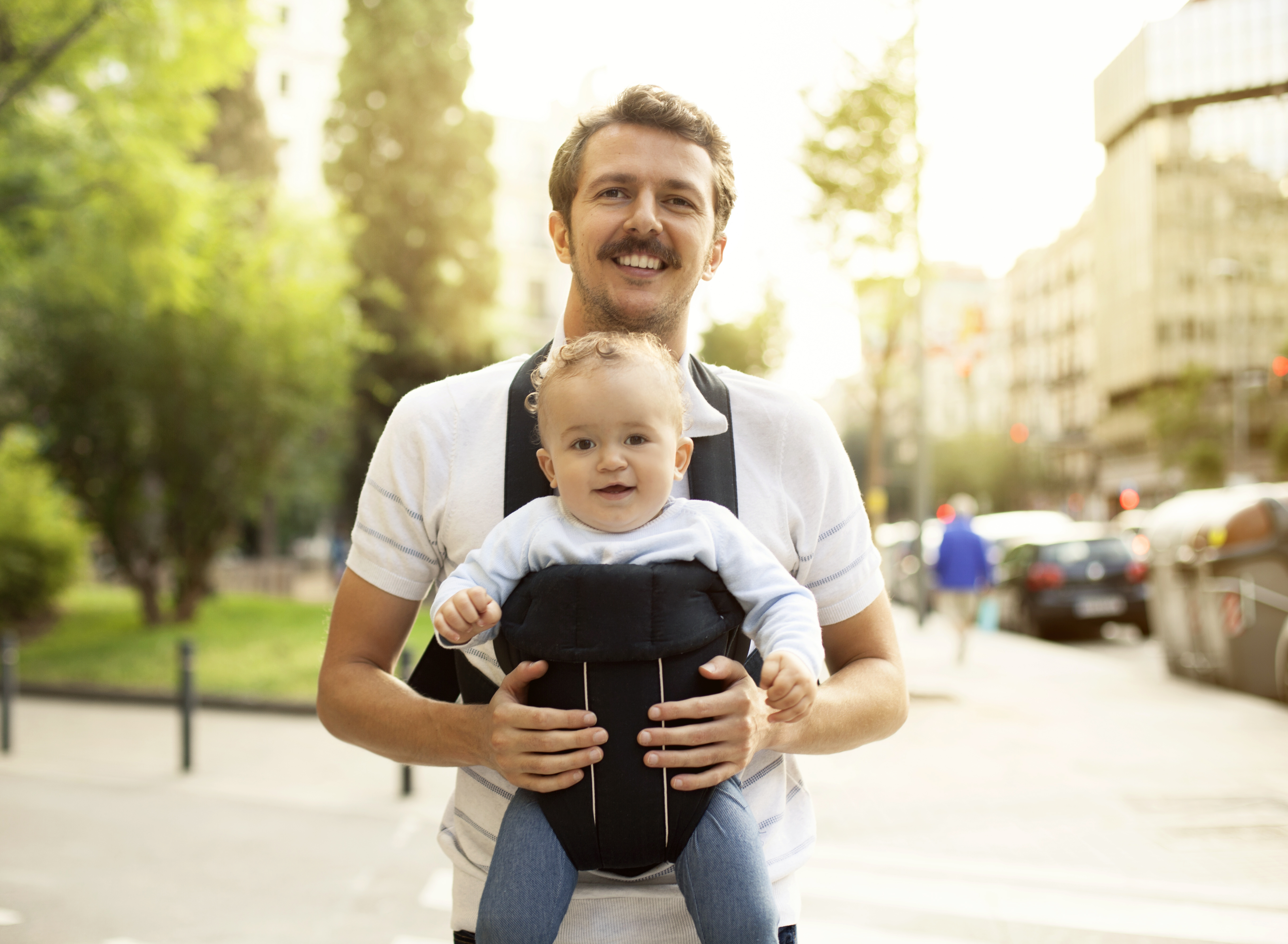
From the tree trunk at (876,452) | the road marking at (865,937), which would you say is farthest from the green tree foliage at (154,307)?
the road marking at (865,937)

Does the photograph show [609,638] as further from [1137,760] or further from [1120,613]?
[1120,613]

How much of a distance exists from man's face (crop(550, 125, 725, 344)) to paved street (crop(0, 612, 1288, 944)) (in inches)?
161

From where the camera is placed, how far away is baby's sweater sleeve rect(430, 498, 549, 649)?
1806 millimetres

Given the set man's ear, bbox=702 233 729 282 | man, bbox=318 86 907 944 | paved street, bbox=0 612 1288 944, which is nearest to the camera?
man, bbox=318 86 907 944

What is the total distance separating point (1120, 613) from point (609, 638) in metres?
17.9

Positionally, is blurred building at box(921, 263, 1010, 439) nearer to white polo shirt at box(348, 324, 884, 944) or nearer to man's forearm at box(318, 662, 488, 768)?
white polo shirt at box(348, 324, 884, 944)

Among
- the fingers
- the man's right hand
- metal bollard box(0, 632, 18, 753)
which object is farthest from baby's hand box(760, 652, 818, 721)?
metal bollard box(0, 632, 18, 753)

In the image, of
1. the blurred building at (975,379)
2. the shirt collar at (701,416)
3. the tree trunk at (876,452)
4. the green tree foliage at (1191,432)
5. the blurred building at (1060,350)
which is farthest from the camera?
the blurred building at (975,379)

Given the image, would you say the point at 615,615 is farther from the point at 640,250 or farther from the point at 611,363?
the point at 640,250

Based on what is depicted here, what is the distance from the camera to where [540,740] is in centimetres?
168

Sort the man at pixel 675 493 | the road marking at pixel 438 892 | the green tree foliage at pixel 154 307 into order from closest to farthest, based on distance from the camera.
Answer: the man at pixel 675 493 < the road marking at pixel 438 892 < the green tree foliage at pixel 154 307

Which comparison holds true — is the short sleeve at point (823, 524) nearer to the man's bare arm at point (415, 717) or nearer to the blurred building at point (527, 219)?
the man's bare arm at point (415, 717)

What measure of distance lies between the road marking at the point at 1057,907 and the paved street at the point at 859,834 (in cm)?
2

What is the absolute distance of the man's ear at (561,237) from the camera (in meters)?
2.22
